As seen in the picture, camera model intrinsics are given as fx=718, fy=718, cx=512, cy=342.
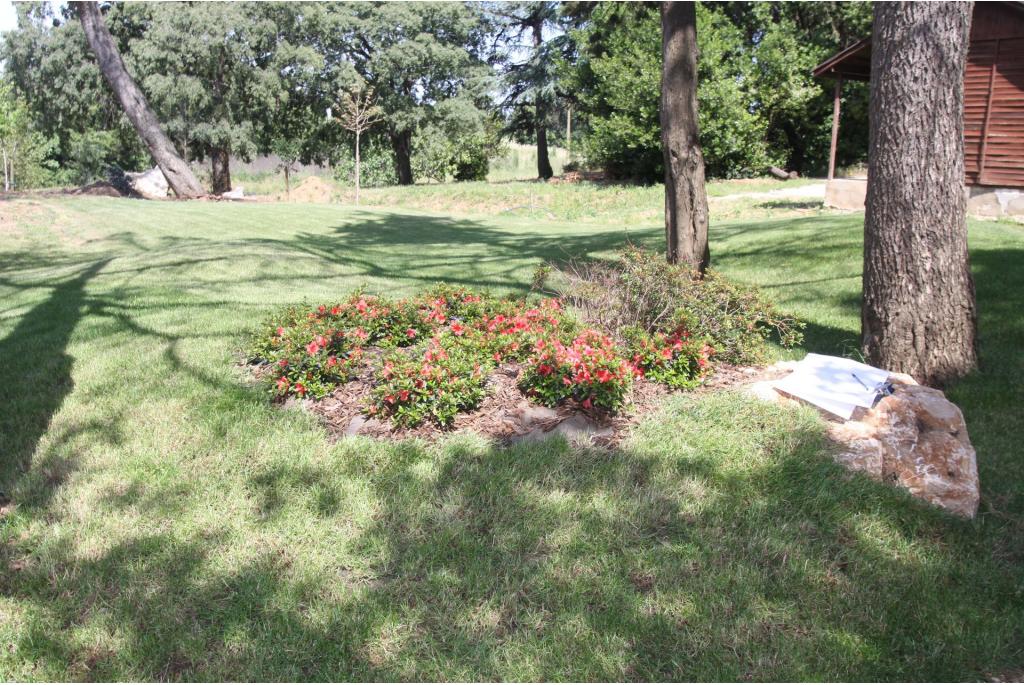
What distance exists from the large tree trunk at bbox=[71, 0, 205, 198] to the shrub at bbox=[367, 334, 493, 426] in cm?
1888

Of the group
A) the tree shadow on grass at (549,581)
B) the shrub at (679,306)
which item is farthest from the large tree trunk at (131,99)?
the tree shadow on grass at (549,581)

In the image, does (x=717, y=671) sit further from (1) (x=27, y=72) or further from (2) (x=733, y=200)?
(1) (x=27, y=72)

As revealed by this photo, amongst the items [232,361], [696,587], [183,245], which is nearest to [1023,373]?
[696,587]

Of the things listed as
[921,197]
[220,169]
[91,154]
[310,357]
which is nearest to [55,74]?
[220,169]

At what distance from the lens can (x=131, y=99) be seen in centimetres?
1936

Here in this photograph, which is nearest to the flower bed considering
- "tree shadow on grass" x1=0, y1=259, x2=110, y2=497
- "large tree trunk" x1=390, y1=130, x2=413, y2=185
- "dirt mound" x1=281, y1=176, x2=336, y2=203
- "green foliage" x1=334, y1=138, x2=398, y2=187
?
"tree shadow on grass" x1=0, y1=259, x2=110, y2=497

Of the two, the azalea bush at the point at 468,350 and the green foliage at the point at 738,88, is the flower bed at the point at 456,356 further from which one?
the green foliage at the point at 738,88

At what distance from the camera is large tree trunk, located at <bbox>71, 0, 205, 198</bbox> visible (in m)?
18.6

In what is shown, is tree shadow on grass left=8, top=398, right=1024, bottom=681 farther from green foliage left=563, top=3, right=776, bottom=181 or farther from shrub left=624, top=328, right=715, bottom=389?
green foliage left=563, top=3, right=776, bottom=181

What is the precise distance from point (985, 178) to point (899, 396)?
1206 centimetres

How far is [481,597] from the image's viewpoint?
108 inches

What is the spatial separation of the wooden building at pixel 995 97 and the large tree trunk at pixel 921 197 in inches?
402

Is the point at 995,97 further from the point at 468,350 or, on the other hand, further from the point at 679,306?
the point at 468,350

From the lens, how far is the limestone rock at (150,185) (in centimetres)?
2181
